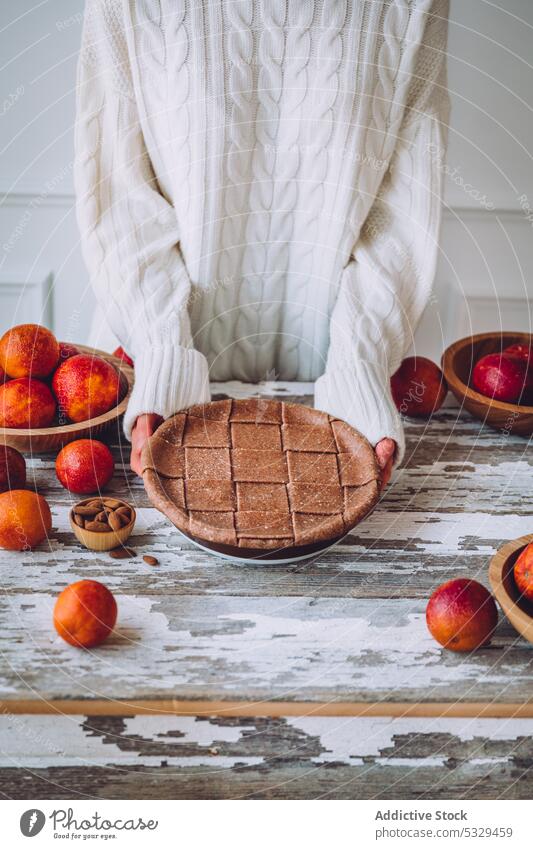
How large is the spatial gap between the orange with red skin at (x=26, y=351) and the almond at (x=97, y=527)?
0.71ft

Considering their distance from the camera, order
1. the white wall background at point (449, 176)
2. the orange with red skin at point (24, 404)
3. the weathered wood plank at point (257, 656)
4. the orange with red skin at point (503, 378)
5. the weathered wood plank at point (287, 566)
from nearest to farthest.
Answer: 1. the weathered wood plank at point (257, 656)
2. the weathered wood plank at point (287, 566)
3. the orange with red skin at point (24, 404)
4. the orange with red skin at point (503, 378)
5. the white wall background at point (449, 176)

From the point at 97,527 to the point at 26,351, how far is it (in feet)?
0.78

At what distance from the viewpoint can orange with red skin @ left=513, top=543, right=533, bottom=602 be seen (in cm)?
69

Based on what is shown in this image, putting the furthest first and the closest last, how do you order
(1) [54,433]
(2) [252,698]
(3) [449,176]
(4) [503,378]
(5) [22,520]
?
1. (3) [449,176]
2. (4) [503,378]
3. (1) [54,433]
4. (5) [22,520]
5. (2) [252,698]

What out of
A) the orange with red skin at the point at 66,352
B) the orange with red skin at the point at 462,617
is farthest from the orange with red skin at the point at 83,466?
the orange with red skin at the point at 462,617

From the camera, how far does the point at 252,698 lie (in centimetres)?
64

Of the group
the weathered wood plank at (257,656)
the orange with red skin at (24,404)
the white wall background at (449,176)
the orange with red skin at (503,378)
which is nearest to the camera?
the weathered wood plank at (257,656)

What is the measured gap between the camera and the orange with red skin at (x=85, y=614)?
67 centimetres

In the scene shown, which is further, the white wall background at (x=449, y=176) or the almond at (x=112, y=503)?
the white wall background at (x=449, y=176)

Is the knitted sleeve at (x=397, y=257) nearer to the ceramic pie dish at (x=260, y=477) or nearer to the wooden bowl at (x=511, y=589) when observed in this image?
the ceramic pie dish at (x=260, y=477)

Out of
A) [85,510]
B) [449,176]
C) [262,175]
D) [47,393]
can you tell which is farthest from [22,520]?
[449,176]

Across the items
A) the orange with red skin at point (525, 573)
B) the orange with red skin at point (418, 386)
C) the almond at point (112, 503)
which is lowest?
the orange with red skin at point (525, 573)

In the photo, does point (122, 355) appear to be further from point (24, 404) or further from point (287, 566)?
point (287, 566)

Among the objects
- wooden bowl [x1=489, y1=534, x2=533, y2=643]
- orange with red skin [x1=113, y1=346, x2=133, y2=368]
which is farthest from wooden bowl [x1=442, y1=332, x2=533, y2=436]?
orange with red skin [x1=113, y1=346, x2=133, y2=368]
